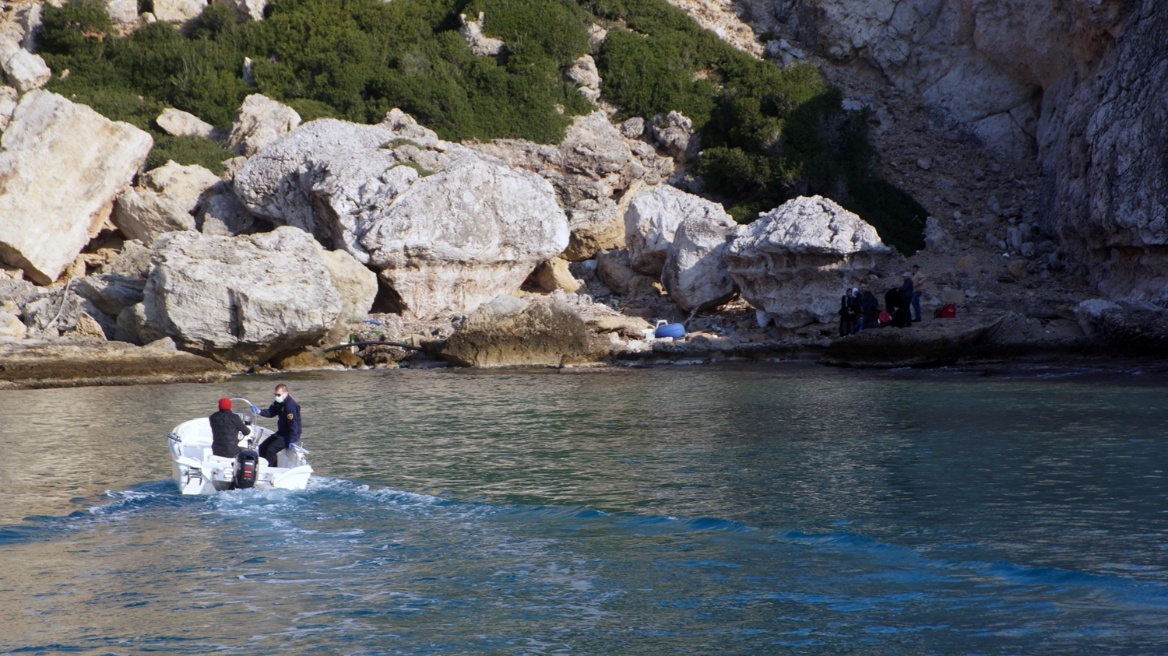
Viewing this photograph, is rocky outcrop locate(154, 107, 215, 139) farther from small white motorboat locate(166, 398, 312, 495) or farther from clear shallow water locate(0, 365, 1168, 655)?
small white motorboat locate(166, 398, 312, 495)

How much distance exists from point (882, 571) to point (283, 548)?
15.6ft

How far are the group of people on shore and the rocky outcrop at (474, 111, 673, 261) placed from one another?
9.36 metres

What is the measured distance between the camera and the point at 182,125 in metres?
32.2

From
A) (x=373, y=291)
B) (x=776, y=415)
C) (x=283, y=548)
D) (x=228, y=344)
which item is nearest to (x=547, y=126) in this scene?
(x=373, y=291)

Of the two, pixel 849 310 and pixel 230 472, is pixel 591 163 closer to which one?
pixel 849 310

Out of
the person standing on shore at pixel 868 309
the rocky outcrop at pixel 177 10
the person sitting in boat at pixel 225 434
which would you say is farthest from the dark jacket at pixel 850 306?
the rocky outcrop at pixel 177 10

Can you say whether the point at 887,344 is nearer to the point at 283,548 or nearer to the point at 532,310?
the point at 532,310

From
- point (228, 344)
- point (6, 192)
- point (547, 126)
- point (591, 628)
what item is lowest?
point (591, 628)

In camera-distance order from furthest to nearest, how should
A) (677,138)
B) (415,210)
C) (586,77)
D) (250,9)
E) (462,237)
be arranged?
(250,9), (586,77), (677,138), (462,237), (415,210)

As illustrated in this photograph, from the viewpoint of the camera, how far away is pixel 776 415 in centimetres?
1480

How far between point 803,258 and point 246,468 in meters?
15.7

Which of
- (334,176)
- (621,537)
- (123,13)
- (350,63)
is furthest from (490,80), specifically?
(621,537)

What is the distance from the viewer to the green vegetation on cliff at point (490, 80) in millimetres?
31578

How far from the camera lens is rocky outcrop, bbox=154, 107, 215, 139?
32062 millimetres
